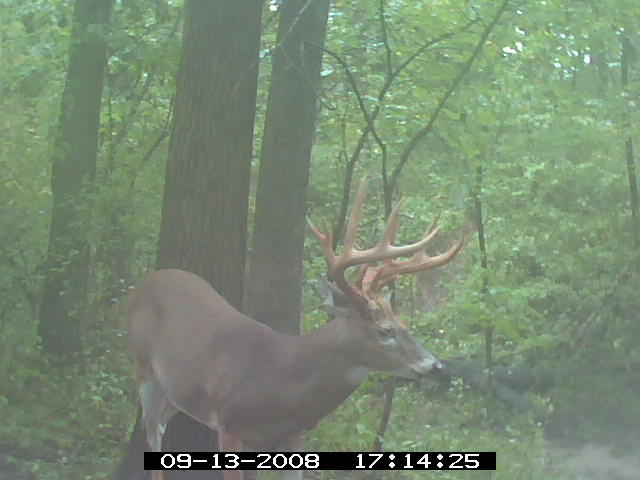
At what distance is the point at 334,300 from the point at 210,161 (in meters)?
1.90

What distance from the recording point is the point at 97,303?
12.5m

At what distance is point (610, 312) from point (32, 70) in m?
7.39

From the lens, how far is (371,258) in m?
6.76

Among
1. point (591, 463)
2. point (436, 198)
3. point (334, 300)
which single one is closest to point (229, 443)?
point (334, 300)

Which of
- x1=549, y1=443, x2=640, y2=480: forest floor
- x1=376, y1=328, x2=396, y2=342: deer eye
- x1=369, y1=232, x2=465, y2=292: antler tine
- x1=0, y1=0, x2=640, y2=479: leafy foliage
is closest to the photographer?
x1=376, y1=328, x2=396, y2=342: deer eye

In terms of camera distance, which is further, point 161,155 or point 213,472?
point 161,155

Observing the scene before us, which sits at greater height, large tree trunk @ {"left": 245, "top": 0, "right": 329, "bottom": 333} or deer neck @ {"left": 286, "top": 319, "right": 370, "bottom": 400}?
large tree trunk @ {"left": 245, "top": 0, "right": 329, "bottom": 333}

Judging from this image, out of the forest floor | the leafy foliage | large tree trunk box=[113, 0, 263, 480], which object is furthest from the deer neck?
the forest floor

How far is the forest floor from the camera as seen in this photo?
10914 mm

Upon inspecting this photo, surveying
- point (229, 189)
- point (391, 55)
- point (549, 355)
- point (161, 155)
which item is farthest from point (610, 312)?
point (229, 189)

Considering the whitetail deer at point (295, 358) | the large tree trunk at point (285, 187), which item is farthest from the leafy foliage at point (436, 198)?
the whitetail deer at point (295, 358)

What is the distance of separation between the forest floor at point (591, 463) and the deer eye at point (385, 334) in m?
4.70

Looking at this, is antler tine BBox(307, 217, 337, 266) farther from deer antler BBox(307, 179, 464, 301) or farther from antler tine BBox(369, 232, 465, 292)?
antler tine BBox(369, 232, 465, 292)

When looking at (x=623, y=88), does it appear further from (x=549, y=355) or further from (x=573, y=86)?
(x=549, y=355)
